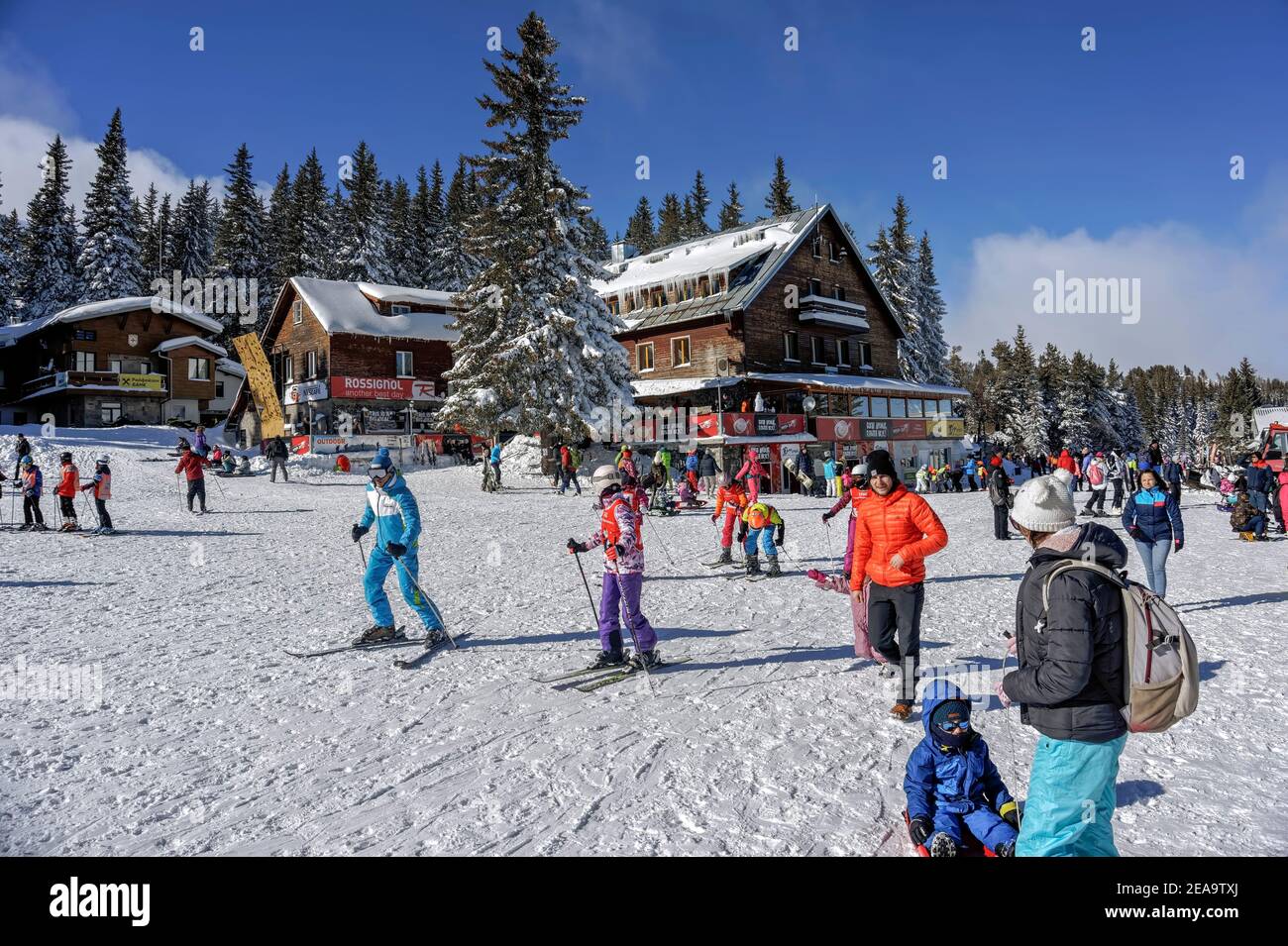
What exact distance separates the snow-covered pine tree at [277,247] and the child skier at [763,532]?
152ft

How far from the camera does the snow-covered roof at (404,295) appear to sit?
3872 cm

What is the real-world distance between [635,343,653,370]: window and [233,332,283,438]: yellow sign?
18.8m

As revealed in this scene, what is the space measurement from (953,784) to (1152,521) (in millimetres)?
6589

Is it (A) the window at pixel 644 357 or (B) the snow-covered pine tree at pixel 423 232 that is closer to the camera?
(A) the window at pixel 644 357

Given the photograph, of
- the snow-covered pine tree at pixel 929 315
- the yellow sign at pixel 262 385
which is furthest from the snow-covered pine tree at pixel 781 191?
the yellow sign at pixel 262 385

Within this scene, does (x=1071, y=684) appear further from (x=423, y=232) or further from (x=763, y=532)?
(x=423, y=232)

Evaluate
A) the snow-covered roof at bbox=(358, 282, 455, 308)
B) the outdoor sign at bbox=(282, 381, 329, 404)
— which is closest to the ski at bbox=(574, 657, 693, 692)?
the outdoor sign at bbox=(282, 381, 329, 404)

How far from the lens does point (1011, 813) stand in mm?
3469

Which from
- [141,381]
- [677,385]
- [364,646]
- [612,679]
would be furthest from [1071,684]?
[141,381]

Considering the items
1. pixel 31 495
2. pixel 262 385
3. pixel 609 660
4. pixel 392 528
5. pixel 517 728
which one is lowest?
pixel 517 728

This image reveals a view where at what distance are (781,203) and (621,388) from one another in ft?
110

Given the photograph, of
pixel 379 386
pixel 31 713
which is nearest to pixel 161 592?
pixel 31 713

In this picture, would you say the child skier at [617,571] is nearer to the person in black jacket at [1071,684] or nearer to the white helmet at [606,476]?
the white helmet at [606,476]

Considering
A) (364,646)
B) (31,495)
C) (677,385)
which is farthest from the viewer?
(677,385)
